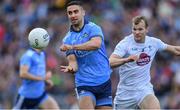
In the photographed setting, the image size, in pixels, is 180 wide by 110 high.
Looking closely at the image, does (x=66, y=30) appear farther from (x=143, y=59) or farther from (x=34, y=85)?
(x=143, y=59)

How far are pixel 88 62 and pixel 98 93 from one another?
518mm

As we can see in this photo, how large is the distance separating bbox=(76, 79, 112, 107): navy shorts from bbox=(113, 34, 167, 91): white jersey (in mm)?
770

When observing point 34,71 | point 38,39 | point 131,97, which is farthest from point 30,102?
point 38,39

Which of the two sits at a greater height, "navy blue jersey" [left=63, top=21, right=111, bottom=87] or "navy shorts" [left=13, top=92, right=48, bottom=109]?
"navy blue jersey" [left=63, top=21, right=111, bottom=87]

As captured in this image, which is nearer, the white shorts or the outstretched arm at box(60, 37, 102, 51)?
the outstretched arm at box(60, 37, 102, 51)

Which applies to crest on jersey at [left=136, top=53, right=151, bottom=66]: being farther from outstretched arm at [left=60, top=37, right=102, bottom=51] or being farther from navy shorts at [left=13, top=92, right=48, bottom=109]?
navy shorts at [left=13, top=92, right=48, bottom=109]

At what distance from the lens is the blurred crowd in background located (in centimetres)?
2016

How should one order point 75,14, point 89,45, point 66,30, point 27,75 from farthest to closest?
1. point 66,30
2. point 27,75
3. point 75,14
4. point 89,45

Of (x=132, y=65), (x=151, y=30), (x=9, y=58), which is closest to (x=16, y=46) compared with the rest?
(x=9, y=58)

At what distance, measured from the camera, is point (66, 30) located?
22.5m

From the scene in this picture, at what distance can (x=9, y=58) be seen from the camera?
21906 millimetres

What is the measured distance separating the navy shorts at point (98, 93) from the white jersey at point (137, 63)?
770 millimetres

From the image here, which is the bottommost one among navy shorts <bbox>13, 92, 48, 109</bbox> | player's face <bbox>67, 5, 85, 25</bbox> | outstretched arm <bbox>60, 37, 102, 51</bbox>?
navy shorts <bbox>13, 92, 48, 109</bbox>

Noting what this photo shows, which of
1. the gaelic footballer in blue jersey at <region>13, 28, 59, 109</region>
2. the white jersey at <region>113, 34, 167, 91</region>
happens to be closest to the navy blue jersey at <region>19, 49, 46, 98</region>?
the gaelic footballer in blue jersey at <region>13, 28, 59, 109</region>
